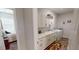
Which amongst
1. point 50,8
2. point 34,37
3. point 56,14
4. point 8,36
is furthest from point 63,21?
point 8,36

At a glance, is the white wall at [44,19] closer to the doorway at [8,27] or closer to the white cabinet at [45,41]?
the white cabinet at [45,41]

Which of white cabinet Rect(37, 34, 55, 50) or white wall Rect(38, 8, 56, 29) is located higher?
white wall Rect(38, 8, 56, 29)

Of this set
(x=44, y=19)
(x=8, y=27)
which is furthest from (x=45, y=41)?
(x=8, y=27)

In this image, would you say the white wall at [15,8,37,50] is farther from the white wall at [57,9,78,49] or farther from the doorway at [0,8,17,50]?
the white wall at [57,9,78,49]

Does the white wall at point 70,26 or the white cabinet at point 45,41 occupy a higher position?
the white wall at point 70,26

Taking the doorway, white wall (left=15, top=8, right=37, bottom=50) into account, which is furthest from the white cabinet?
the doorway

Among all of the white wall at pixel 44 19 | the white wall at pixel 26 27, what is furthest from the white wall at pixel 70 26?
the white wall at pixel 26 27

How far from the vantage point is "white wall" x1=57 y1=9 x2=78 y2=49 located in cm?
107

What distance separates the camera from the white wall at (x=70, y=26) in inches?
42.0

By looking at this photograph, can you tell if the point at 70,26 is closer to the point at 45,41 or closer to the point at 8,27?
the point at 45,41

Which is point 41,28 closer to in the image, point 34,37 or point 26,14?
point 34,37

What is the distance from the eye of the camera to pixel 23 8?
1088mm
